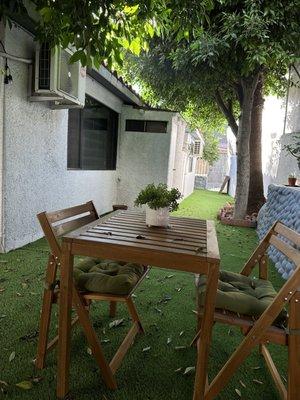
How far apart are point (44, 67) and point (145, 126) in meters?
3.51

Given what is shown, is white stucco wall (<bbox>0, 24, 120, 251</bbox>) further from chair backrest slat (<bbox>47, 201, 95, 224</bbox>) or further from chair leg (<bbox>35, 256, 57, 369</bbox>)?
chair leg (<bbox>35, 256, 57, 369</bbox>)

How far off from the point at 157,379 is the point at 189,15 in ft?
8.57

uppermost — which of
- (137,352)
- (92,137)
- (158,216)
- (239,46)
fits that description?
(239,46)

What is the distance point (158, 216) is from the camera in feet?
5.91

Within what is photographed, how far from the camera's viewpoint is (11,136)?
128 inches

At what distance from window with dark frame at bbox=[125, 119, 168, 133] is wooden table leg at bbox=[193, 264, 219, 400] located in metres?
5.60

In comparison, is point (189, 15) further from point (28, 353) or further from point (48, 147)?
point (28, 353)

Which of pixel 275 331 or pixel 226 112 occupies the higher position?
pixel 226 112

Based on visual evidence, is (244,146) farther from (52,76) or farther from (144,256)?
(144,256)

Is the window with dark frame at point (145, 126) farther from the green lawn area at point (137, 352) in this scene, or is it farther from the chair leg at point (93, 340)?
the chair leg at point (93, 340)

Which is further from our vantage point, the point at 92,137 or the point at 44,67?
the point at 92,137

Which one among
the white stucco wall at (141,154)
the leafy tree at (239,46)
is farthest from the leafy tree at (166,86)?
the white stucco wall at (141,154)

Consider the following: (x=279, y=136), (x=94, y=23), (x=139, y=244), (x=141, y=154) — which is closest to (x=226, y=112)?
(x=279, y=136)

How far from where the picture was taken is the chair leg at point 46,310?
1556 millimetres
